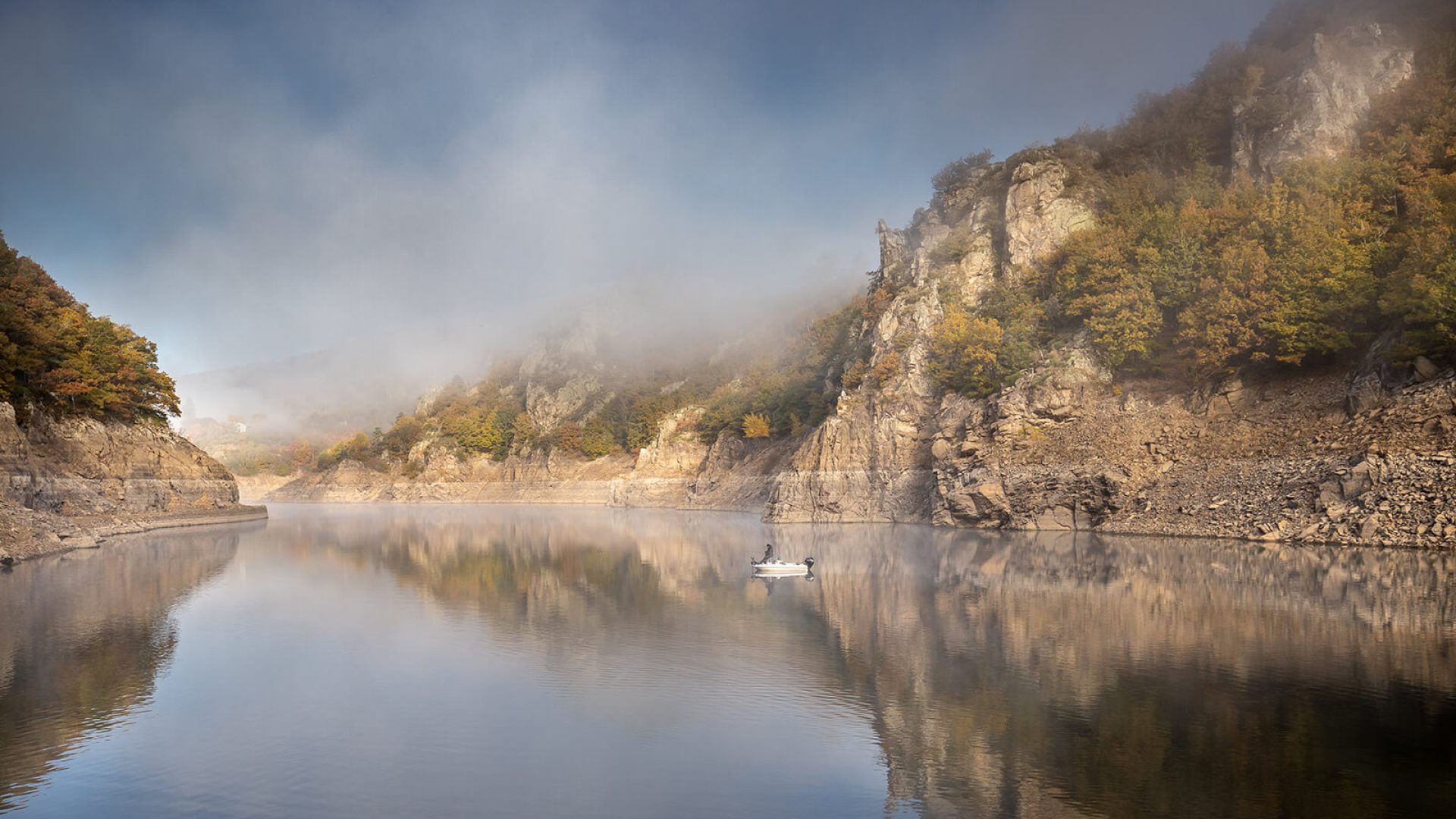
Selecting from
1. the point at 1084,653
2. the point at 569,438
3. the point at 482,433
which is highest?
the point at 482,433

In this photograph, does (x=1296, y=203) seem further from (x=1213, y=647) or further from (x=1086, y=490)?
(x=1213, y=647)

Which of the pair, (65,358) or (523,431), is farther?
(523,431)

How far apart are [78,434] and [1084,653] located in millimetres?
70807

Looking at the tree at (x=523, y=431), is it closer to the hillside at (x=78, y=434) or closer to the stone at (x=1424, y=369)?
the hillside at (x=78, y=434)

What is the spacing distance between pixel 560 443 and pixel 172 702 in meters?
132

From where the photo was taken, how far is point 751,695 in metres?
17.4

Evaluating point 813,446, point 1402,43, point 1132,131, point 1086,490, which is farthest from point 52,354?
point 1402,43

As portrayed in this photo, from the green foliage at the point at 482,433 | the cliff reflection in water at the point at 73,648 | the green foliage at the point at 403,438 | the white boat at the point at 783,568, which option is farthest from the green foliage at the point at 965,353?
the green foliage at the point at 403,438

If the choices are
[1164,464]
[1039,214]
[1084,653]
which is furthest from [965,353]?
[1084,653]

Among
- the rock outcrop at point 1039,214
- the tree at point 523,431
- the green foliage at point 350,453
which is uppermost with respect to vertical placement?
the rock outcrop at point 1039,214

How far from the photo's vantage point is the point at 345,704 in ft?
56.2

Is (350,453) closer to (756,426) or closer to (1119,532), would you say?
(756,426)

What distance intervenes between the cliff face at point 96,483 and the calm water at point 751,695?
15.3 metres

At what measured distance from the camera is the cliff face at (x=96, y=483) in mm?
46125
